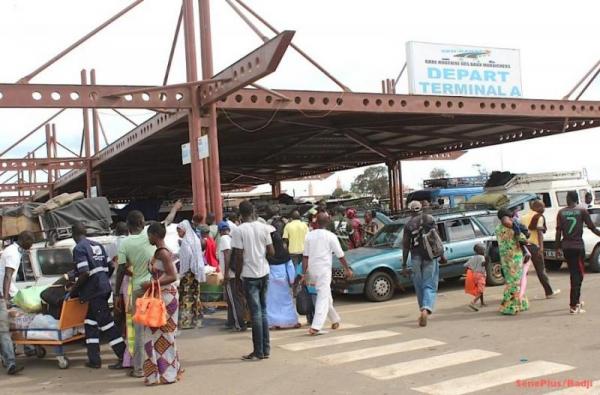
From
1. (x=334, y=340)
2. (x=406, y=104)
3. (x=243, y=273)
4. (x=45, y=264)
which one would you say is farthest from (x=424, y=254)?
(x=406, y=104)

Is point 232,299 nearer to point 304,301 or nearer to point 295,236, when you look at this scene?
point 304,301

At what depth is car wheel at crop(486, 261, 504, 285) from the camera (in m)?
12.0

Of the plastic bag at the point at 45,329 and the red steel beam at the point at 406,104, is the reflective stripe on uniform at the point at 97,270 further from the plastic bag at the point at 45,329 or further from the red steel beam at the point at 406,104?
the red steel beam at the point at 406,104

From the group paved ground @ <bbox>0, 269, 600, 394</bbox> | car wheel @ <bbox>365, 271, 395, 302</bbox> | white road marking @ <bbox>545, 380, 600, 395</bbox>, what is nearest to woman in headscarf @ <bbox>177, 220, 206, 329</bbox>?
paved ground @ <bbox>0, 269, 600, 394</bbox>

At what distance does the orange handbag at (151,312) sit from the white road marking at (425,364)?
83.2 inches

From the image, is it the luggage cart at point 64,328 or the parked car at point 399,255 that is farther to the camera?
the parked car at point 399,255

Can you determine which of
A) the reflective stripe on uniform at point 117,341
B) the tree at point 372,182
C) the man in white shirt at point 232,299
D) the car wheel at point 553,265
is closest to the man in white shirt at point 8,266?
the reflective stripe on uniform at point 117,341

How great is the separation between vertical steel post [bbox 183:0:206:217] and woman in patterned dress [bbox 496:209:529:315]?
7126mm

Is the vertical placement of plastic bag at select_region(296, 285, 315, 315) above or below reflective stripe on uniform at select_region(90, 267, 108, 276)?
below

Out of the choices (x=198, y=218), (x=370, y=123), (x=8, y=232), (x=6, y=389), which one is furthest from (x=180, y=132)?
(x=6, y=389)

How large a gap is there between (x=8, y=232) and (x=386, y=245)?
27.3 feet

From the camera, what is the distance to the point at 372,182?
9469 cm

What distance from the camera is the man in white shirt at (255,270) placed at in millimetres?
6914

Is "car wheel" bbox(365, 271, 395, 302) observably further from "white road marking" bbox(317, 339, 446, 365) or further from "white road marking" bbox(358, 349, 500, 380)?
"white road marking" bbox(358, 349, 500, 380)
